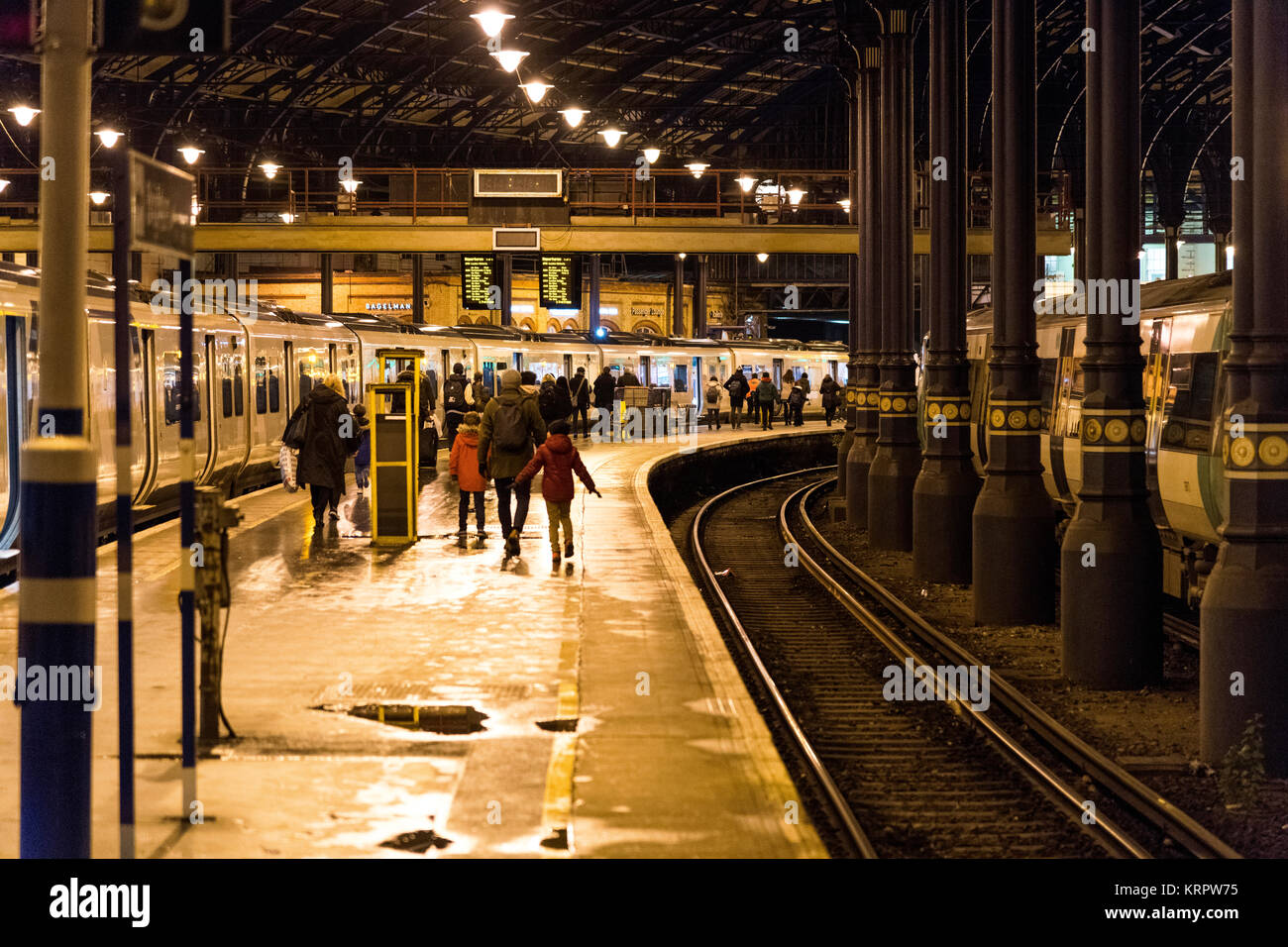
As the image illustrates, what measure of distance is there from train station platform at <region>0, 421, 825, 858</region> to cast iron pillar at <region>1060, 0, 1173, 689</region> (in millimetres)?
2601

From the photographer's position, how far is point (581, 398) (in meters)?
38.3

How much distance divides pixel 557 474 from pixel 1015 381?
4.24 m

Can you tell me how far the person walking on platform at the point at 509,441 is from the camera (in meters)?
15.7

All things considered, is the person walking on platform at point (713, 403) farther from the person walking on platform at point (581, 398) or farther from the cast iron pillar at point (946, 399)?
the cast iron pillar at point (946, 399)

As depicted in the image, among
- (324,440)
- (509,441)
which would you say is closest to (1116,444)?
(509,441)

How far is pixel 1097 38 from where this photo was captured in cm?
1125

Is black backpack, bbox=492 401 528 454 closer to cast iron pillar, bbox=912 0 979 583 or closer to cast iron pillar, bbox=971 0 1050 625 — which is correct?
cast iron pillar, bbox=912 0 979 583

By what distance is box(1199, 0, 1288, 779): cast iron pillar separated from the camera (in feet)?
27.5

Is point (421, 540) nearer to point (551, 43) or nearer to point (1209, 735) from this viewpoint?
point (1209, 735)

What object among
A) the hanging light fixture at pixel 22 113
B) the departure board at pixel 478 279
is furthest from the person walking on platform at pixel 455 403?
the departure board at pixel 478 279

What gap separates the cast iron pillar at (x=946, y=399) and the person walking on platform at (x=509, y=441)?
423cm
